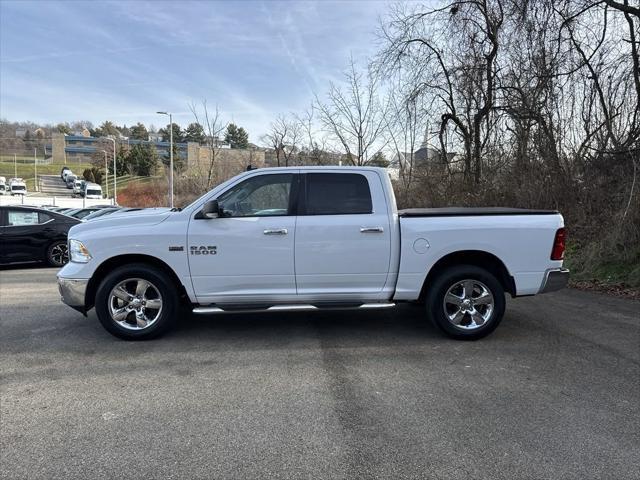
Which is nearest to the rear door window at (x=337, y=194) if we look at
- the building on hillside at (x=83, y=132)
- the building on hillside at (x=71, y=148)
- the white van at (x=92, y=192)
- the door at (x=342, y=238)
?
the door at (x=342, y=238)

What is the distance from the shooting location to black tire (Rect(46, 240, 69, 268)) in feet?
40.6

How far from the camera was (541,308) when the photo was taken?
730 cm

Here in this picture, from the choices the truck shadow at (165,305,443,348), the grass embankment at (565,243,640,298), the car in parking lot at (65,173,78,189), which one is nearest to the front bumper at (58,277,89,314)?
the truck shadow at (165,305,443,348)

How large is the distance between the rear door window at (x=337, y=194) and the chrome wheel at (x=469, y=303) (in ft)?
4.44

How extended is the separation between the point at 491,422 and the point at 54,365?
4.08 m

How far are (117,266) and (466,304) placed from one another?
3999 millimetres

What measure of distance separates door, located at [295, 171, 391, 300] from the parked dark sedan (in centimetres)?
848

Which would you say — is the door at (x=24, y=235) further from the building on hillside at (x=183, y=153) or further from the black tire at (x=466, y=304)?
the building on hillside at (x=183, y=153)

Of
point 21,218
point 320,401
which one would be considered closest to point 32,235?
point 21,218

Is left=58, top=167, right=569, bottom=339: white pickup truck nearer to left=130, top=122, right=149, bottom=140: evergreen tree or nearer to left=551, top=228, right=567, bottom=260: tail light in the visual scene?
left=551, top=228, right=567, bottom=260: tail light

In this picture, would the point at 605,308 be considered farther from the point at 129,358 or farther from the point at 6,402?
the point at 6,402

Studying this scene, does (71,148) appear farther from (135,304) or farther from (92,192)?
(135,304)

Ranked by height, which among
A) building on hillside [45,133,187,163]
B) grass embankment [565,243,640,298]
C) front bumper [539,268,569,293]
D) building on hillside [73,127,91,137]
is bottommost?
grass embankment [565,243,640,298]

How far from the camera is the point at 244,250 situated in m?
5.41
